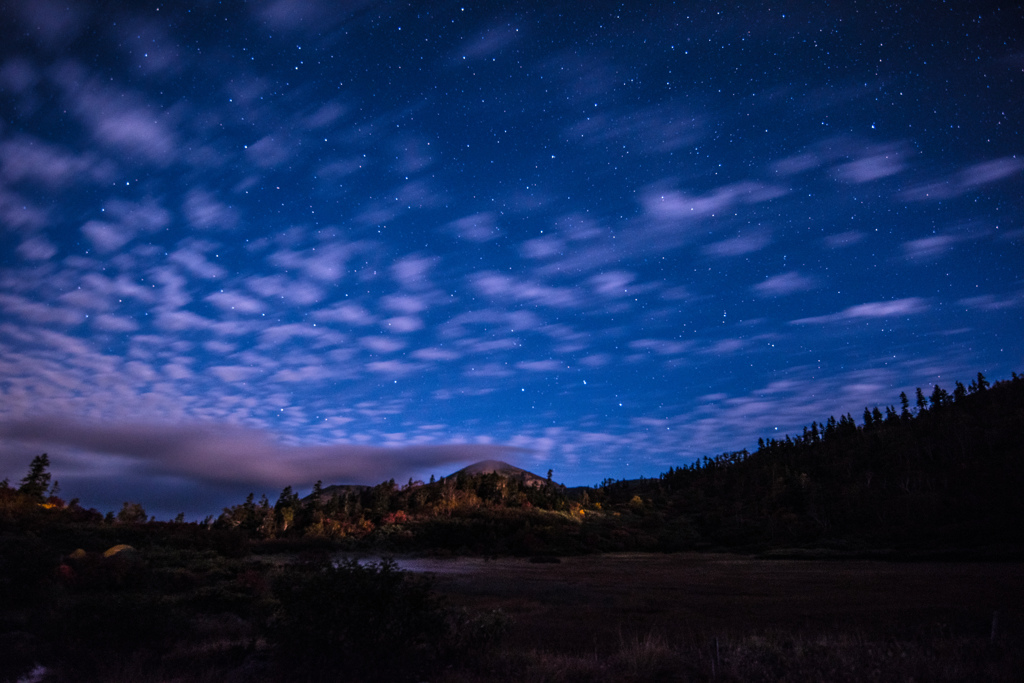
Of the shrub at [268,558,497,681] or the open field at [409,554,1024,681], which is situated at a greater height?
the shrub at [268,558,497,681]

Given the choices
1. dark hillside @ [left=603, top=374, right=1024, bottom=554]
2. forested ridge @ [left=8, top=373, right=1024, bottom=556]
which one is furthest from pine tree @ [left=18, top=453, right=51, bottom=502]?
dark hillside @ [left=603, top=374, right=1024, bottom=554]

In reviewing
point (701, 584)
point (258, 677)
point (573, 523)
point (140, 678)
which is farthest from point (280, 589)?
point (573, 523)

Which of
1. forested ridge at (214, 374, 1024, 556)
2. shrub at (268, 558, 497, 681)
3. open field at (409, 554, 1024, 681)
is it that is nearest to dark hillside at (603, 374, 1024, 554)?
forested ridge at (214, 374, 1024, 556)

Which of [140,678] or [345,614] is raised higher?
[345,614]

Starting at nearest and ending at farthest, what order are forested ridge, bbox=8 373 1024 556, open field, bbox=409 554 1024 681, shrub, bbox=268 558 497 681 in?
open field, bbox=409 554 1024 681
shrub, bbox=268 558 497 681
forested ridge, bbox=8 373 1024 556

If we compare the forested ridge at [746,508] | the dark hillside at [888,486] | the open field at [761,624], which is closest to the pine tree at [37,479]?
the forested ridge at [746,508]

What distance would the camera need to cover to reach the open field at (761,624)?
36.6 ft

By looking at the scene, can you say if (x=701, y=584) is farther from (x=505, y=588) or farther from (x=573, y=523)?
(x=573, y=523)

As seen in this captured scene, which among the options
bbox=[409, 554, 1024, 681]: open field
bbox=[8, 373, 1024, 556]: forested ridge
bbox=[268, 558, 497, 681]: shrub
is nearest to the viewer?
bbox=[409, 554, 1024, 681]: open field

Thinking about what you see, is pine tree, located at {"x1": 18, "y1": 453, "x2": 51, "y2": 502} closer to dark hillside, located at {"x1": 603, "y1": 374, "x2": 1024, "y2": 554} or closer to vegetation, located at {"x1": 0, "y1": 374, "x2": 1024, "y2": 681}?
vegetation, located at {"x1": 0, "y1": 374, "x2": 1024, "y2": 681}

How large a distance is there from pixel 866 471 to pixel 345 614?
99866 mm

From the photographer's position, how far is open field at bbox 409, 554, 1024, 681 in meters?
11.2

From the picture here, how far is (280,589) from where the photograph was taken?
40.3 ft

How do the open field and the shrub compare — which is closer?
the open field
